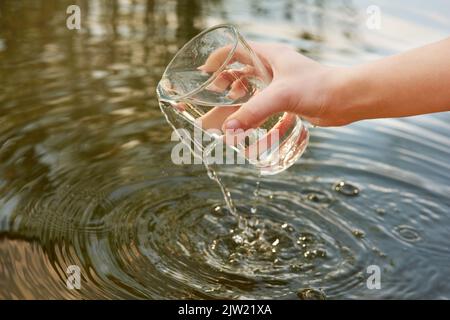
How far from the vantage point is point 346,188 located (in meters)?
2.54

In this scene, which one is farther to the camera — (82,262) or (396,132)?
(396,132)

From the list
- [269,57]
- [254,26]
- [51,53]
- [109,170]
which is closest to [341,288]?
[269,57]

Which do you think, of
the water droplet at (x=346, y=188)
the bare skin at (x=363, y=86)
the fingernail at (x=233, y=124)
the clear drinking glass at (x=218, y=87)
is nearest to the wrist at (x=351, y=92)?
the bare skin at (x=363, y=86)

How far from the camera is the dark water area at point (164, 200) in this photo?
1.94 meters

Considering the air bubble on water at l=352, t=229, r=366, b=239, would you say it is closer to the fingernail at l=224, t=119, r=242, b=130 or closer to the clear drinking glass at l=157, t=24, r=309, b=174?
the clear drinking glass at l=157, t=24, r=309, b=174

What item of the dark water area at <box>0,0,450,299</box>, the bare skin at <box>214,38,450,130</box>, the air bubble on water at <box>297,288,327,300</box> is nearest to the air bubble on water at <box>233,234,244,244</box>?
the dark water area at <box>0,0,450,299</box>

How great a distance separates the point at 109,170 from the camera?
2.53 m

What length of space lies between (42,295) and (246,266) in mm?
610

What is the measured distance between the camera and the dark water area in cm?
194

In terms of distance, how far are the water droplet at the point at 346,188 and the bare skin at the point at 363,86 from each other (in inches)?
26.9

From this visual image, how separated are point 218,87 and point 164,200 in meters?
0.77

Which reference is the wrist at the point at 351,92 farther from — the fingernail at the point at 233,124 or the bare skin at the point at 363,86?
the fingernail at the point at 233,124

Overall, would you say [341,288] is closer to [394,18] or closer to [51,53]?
[51,53]

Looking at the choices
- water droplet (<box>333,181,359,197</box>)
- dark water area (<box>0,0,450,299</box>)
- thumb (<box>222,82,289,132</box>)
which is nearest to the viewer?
thumb (<box>222,82,289,132</box>)
